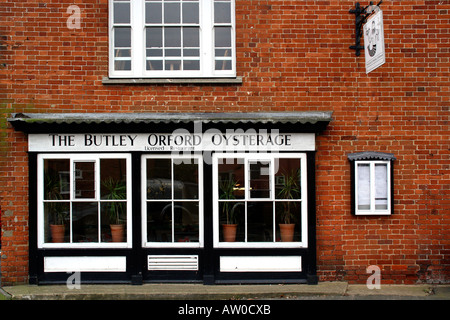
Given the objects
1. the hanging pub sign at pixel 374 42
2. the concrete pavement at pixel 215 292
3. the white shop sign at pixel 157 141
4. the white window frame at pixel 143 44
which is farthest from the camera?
the white window frame at pixel 143 44

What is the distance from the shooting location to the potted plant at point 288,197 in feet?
25.7

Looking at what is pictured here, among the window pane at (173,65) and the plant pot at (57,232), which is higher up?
the window pane at (173,65)

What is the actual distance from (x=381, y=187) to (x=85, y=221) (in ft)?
17.6

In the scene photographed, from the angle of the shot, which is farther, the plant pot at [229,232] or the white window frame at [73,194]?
the plant pot at [229,232]

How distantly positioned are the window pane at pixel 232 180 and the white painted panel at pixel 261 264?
3.66ft

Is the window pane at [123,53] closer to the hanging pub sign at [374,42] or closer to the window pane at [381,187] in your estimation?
the hanging pub sign at [374,42]

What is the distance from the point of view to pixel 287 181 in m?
7.84

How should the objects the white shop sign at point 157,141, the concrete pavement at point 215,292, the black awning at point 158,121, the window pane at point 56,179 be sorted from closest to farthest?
the concrete pavement at point 215,292
the black awning at point 158,121
the white shop sign at point 157,141
the window pane at point 56,179

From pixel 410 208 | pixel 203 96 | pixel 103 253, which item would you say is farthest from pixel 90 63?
pixel 410 208

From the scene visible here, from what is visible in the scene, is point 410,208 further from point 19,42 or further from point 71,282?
point 19,42

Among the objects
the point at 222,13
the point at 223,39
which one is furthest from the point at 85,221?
the point at 222,13

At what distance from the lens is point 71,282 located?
765cm

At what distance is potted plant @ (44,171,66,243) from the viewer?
7805 millimetres

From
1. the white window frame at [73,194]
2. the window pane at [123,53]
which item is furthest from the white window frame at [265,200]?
the window pane at [123,53]
